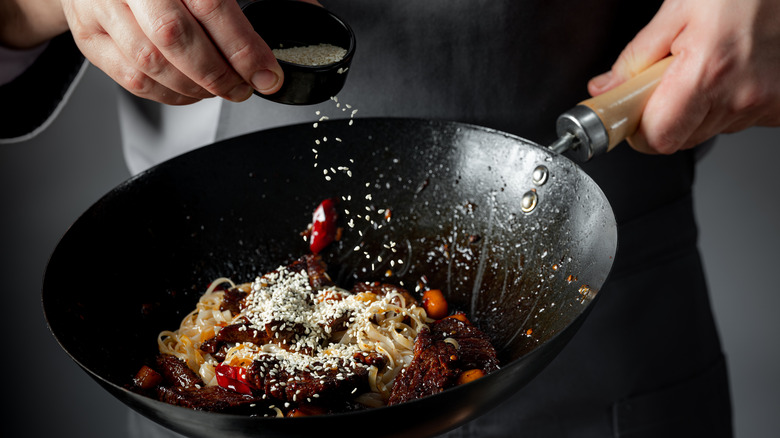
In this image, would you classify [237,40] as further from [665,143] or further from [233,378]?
[665,143]

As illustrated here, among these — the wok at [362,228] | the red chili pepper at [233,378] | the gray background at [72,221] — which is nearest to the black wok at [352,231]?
the wok at [362,228]

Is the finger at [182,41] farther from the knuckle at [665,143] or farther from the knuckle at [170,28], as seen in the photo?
the knuckle at [665,143]

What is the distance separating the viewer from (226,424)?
3.01ft

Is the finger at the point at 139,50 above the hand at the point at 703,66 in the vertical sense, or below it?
below

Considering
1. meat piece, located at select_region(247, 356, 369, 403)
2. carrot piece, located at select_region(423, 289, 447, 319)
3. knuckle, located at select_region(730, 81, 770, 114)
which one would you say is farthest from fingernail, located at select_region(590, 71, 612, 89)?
meat piece, located at select_region(247, 356, 369, 403)

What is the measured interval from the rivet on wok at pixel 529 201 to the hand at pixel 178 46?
1.91 feet

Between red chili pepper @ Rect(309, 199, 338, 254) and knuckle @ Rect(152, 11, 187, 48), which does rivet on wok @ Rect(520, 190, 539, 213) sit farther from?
knuckle @ Rect(152, 11, 187, 48)

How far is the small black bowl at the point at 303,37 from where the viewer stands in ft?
4.10

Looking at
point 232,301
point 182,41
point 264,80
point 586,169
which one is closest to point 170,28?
point 182,41

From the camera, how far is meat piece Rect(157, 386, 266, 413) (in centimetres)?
120

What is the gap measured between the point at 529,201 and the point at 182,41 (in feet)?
2.51

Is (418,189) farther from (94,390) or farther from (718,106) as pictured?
(94,390)

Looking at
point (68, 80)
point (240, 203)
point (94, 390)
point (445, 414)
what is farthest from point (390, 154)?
point (94, 390)

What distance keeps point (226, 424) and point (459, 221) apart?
803mm
